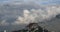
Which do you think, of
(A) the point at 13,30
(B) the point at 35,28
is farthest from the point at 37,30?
(A) the point at 13,30

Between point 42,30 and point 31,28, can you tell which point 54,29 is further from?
point 31,28

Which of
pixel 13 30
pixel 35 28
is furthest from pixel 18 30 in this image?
pixel 35 28

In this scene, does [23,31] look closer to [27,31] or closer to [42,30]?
[27,31]

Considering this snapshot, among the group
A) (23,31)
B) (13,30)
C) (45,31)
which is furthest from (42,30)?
(13,30)

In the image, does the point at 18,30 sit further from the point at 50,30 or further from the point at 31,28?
the point at 50,30

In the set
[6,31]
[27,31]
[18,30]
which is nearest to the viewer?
[6,31]

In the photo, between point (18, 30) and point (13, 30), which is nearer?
point (13, 30)

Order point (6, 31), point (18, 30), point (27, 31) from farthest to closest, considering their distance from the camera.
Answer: point (27, 31), point (18, 30), point (6, 31)

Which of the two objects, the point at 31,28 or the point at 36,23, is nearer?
the point at 36,23
